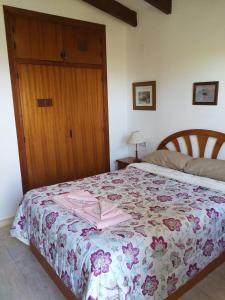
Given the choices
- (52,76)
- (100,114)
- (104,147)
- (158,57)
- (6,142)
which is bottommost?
(104,147)

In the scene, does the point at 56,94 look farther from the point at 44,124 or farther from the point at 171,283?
the point at 171,283

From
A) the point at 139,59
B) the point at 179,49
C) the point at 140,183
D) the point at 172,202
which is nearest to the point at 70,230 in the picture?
the point at 172,202

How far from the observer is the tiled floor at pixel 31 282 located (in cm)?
194

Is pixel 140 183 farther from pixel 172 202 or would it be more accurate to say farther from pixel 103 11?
pixel 103 11

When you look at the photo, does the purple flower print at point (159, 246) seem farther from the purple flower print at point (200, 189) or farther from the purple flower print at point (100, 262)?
the purple flower print at point (200, 189)

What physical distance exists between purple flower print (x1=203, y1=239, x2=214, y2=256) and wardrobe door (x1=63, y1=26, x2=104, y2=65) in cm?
267

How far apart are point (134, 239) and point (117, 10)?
10.1ft

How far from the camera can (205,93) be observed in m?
2.92

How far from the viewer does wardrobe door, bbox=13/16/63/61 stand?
290 cm

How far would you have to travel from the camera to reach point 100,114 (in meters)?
3.74

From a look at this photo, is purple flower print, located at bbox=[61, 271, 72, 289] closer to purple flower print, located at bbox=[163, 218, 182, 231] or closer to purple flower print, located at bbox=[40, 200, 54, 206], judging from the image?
purple flower print, located at bbox=[40, 200, 54, 206]

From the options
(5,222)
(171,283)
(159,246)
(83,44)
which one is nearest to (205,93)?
(83,44)

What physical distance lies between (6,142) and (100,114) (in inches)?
54.8

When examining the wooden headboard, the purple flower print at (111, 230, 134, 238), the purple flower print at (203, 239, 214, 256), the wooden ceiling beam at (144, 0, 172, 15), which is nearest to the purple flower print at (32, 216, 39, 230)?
the purple flower print at (111, 230, 134, 238)
